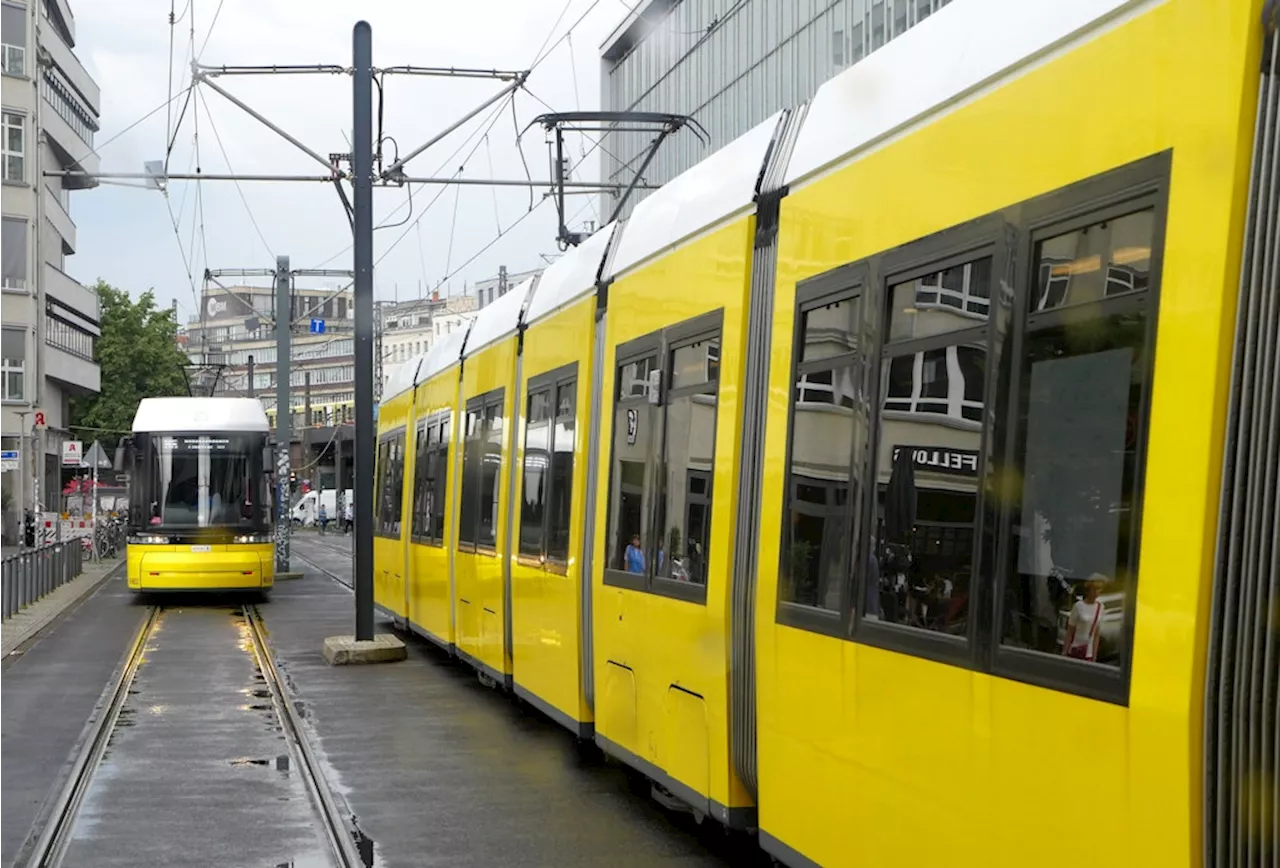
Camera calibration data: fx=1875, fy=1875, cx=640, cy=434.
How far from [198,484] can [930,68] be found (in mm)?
23953

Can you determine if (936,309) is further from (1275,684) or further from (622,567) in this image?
(622,567)

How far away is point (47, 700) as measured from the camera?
15.7m

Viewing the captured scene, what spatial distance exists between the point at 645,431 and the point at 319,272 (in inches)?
1491

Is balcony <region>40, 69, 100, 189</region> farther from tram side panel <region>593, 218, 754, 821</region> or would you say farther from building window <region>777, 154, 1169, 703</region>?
building window <region>777, 154, 1169, 703</region>

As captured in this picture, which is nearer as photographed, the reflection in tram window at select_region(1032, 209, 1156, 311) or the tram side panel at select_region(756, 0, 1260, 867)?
the tram side panel at select_region(756, 0, 1260, 867)

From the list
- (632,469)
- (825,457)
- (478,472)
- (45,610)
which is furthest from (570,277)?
(45,610)

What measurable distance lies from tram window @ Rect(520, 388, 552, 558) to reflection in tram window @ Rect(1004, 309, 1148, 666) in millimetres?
7037

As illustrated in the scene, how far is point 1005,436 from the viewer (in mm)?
5016

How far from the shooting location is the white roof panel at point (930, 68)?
16.3 ft

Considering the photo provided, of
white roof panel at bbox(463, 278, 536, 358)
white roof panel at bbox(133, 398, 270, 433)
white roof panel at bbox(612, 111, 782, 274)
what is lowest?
white roof panel at bbox(133, 398, 270, 433)

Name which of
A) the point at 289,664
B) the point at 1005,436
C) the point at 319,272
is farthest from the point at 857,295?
the point at 319,272

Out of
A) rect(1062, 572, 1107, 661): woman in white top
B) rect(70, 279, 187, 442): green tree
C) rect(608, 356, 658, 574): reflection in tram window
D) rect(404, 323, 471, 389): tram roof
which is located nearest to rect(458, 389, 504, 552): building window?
rect(404, 323, 471, 389): tram roof

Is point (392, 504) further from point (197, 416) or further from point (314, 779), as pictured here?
point (314, 779)

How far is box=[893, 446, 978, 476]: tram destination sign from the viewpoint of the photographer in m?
5.23
